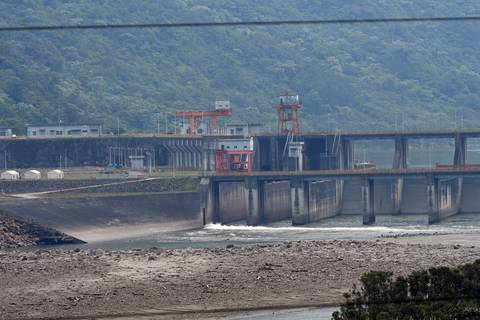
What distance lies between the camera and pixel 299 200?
108 meters

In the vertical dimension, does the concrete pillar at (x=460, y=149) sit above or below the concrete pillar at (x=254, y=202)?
above

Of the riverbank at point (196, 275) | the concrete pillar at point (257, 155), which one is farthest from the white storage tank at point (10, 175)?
the riverbank at point (196, 275)

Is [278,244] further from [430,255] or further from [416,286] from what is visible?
[416,286]

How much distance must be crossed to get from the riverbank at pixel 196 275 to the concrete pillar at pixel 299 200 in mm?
28021

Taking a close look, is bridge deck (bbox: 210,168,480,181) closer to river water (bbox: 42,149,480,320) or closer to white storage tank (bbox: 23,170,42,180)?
river water (bbox: 42,149,480,320)

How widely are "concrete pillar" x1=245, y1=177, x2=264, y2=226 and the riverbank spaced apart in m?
27.8

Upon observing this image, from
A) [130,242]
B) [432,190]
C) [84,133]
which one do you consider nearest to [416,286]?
[130,242]

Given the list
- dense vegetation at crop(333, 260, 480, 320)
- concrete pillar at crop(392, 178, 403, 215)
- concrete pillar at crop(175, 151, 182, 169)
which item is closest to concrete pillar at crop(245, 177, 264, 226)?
concrete pillar at crop(392, 178, 403, 215)

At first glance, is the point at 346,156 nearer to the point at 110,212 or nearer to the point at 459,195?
the point at 459,195

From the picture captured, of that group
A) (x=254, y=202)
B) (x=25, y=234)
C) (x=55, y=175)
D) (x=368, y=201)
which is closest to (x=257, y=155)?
(x=254, y=202)

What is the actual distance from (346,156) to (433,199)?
23.7 m

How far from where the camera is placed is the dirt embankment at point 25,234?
283 ft

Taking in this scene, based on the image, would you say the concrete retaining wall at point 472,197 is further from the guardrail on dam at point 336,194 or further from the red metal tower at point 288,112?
the red metal tower at point 288,112

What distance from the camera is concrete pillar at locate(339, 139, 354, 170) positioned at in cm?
12794
